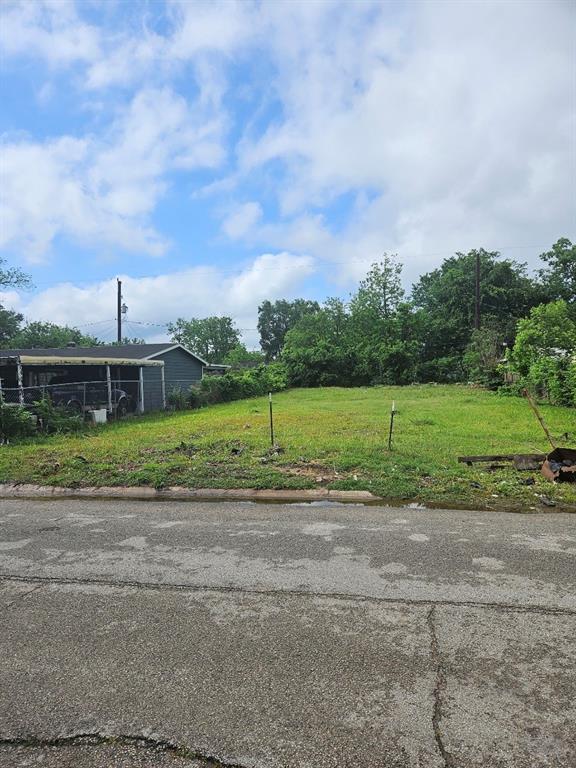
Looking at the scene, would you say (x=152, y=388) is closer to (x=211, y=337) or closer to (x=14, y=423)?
(x=14, y=423)

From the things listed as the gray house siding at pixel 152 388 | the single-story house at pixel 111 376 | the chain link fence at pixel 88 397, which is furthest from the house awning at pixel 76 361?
the gray house siding at pixel 152 388

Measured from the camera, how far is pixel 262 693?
2441mm

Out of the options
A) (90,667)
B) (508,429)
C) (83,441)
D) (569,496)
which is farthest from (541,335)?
(90,667)

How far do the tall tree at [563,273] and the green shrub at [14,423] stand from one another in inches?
1469

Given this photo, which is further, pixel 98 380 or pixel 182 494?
pixel 98 380

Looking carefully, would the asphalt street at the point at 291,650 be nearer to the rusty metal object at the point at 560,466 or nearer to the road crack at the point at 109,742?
the road crack at the point at 109,742

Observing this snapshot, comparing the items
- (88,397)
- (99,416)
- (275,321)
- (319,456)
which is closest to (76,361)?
(88,397)

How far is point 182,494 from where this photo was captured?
280 inches

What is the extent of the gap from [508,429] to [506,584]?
8853 millimetres

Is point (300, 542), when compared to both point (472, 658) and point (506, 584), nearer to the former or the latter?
point (506, 584)

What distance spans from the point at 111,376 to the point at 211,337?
38.1 metres

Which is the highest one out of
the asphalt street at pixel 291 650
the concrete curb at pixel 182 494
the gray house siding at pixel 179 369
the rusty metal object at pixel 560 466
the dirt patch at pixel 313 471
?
the gray house siding at pixel 179 369

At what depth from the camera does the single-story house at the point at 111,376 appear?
1731 centimetres

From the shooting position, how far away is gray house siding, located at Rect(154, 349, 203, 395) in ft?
77.9
